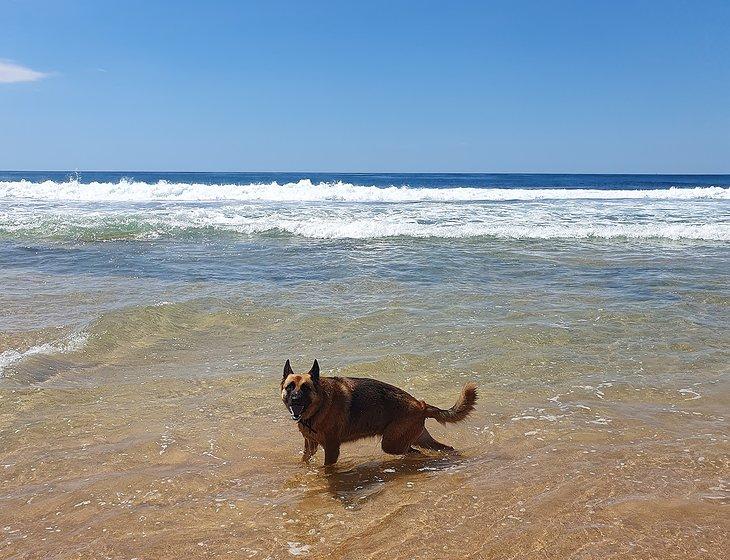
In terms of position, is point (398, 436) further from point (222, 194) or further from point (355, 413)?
point (222, 194)

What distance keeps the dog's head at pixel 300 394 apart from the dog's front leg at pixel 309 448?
24 centimetres

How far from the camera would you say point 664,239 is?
62.8ft

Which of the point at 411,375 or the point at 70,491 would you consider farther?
Result: the point at 411,375

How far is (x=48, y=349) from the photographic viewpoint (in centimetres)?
716

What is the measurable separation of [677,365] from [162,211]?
26.9m

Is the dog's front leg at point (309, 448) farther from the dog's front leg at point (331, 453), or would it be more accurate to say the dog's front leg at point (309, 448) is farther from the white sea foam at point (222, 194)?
the white sea foam at point (222, 194)

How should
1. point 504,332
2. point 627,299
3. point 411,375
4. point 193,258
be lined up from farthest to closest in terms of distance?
point 193,258 → point 627,299 → point 504,332 → point 411,375

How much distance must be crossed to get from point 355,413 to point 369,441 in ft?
2.16

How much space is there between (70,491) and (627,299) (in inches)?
346

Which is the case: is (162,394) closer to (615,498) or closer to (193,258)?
(615,498)

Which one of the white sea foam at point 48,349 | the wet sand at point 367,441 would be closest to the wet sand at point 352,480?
the wet sand at point 367,441

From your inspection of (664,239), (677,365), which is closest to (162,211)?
(664,239)

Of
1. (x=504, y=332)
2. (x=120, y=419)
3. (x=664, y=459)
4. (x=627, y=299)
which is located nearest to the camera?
(x=664, y=459)

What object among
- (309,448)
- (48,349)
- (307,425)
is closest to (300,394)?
(307,425)
